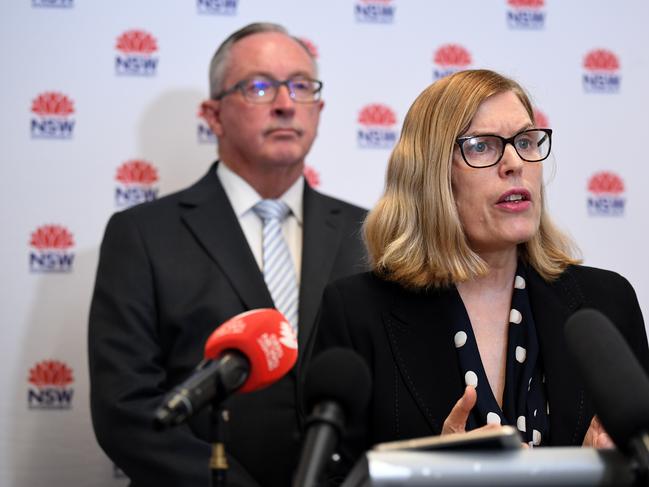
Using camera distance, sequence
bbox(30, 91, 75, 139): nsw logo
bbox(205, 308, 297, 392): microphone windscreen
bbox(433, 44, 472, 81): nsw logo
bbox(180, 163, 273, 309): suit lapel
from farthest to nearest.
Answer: bbox(433, 44, 472, 81): nsw logo → bbox(30, 91, 75, 139): nsw logo → bbox(180, 163, 273, 309): suit lapel → bbox(205, 308, 297, 392): microphone windscreen

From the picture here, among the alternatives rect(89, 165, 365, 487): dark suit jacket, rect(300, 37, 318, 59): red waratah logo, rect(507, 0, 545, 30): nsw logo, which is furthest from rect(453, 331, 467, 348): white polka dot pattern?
rect(507, 0, 545, 30): nsw logo

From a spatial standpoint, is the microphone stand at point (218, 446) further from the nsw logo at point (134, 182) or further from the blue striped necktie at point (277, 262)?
the nsw logo at point (134, 182)

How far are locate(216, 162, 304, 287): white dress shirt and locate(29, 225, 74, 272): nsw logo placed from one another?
2.07ft

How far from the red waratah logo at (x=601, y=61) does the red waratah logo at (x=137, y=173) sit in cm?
177

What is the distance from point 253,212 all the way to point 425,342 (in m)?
1.14

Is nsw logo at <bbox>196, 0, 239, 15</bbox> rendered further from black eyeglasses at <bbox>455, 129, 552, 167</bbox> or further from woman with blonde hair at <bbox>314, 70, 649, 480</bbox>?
black eyeglasses at <bbox>455, 129, 552, 167</bbox>

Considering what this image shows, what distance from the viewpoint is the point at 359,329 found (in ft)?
6.55

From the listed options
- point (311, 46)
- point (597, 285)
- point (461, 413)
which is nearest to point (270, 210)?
point (311, 46)

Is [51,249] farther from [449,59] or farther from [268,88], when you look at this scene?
[449,59]

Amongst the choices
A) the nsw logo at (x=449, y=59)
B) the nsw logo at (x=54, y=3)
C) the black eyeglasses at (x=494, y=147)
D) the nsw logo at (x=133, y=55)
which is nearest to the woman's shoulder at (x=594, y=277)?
the black eyeglasses at (x=494, y=147)

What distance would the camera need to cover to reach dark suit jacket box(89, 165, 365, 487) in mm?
2490

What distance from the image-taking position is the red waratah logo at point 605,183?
11.4 ft

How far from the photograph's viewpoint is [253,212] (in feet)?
9.71

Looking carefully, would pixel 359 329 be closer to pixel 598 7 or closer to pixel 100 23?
pixel 100 23
